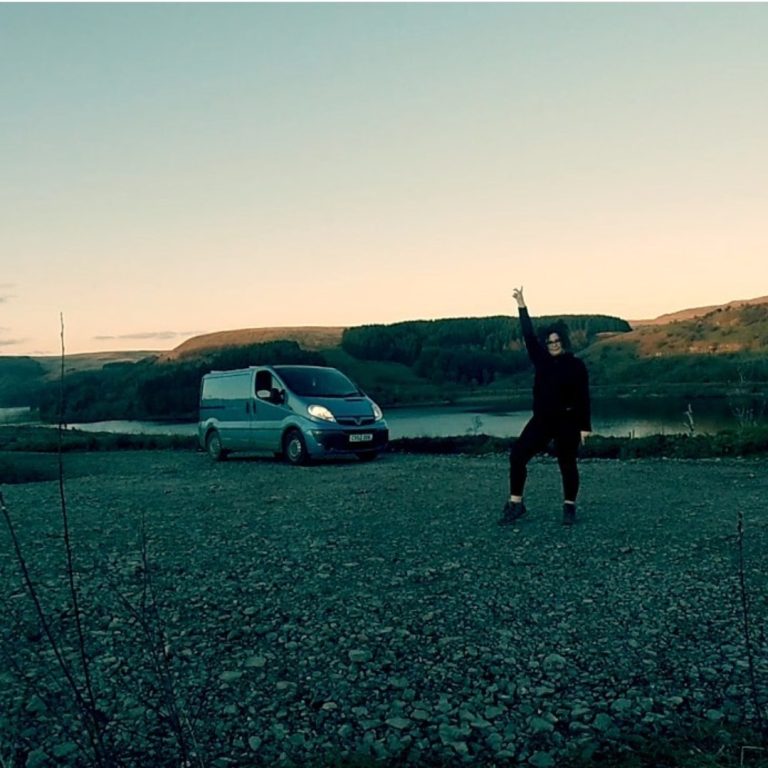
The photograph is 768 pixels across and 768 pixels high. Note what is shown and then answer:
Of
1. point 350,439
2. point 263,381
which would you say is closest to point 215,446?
point 263,381

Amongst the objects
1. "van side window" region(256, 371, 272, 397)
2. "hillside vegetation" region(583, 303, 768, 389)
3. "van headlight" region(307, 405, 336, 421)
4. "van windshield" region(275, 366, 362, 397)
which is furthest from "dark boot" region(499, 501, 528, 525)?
"hillside vegetation" region(583, 303, 768, 389)

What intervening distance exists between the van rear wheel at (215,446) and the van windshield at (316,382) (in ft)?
9.24

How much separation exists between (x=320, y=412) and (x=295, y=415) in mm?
649

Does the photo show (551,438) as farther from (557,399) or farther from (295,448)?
(295,448)

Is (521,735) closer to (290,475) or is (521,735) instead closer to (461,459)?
(290,475)

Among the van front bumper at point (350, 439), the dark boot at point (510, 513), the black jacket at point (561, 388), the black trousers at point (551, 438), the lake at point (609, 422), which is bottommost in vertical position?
the lake at point (609, 422)

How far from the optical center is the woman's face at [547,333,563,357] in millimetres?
8461

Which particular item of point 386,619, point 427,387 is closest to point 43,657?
point 386,619

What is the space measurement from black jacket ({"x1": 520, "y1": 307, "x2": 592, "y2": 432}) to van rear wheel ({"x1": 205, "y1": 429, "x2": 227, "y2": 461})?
12.0 meters

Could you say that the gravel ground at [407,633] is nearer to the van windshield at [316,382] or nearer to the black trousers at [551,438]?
the black trousers at [551,438]

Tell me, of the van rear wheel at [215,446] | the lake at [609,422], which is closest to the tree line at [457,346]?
the lake at [609,422]

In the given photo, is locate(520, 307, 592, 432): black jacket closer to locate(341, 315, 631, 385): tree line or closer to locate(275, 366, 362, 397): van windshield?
locate(275, 366, 362, 397): van windshield

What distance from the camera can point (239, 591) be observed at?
6.39m

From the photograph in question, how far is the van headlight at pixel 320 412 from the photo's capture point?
16.3 meters
